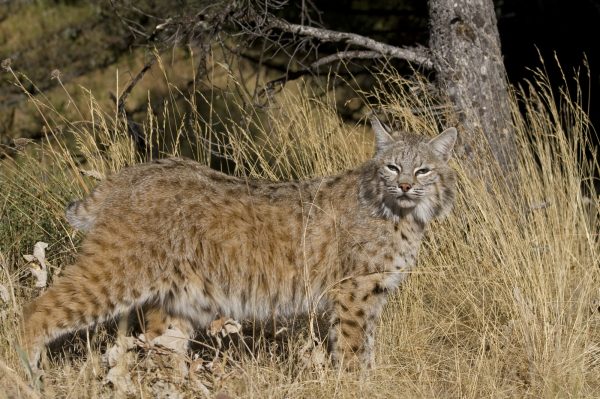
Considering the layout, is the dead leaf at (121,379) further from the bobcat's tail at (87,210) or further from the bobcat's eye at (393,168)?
the bobcat's eye at (393,168)

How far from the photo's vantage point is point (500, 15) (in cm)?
914

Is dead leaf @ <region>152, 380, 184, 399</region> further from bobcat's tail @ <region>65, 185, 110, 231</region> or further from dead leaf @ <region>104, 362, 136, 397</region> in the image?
bobcat's tail @ <region>65, 185, 110, 231</region>

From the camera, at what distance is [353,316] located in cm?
461

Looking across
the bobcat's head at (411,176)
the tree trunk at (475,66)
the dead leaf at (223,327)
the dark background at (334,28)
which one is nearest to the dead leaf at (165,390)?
the dead leaf at (223,327)

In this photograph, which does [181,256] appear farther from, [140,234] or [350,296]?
[350,296]

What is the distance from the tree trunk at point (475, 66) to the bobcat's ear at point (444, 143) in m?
1.06

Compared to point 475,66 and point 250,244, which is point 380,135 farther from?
point 475,66

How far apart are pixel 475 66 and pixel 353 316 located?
221 cm

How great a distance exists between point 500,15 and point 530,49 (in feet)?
1.71

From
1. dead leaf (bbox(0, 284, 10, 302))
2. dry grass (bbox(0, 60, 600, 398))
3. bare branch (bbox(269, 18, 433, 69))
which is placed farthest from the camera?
bare branch (bbox(269, 18, 433, 69))

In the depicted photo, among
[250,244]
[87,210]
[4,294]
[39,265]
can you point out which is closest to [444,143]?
[250,244]

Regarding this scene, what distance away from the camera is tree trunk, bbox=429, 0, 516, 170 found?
19.5ft

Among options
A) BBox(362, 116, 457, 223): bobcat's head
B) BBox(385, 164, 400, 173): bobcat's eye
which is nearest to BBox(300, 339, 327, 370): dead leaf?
BBox(362, 116, 457, 223): bobcat's head

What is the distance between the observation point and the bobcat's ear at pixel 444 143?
484cm
